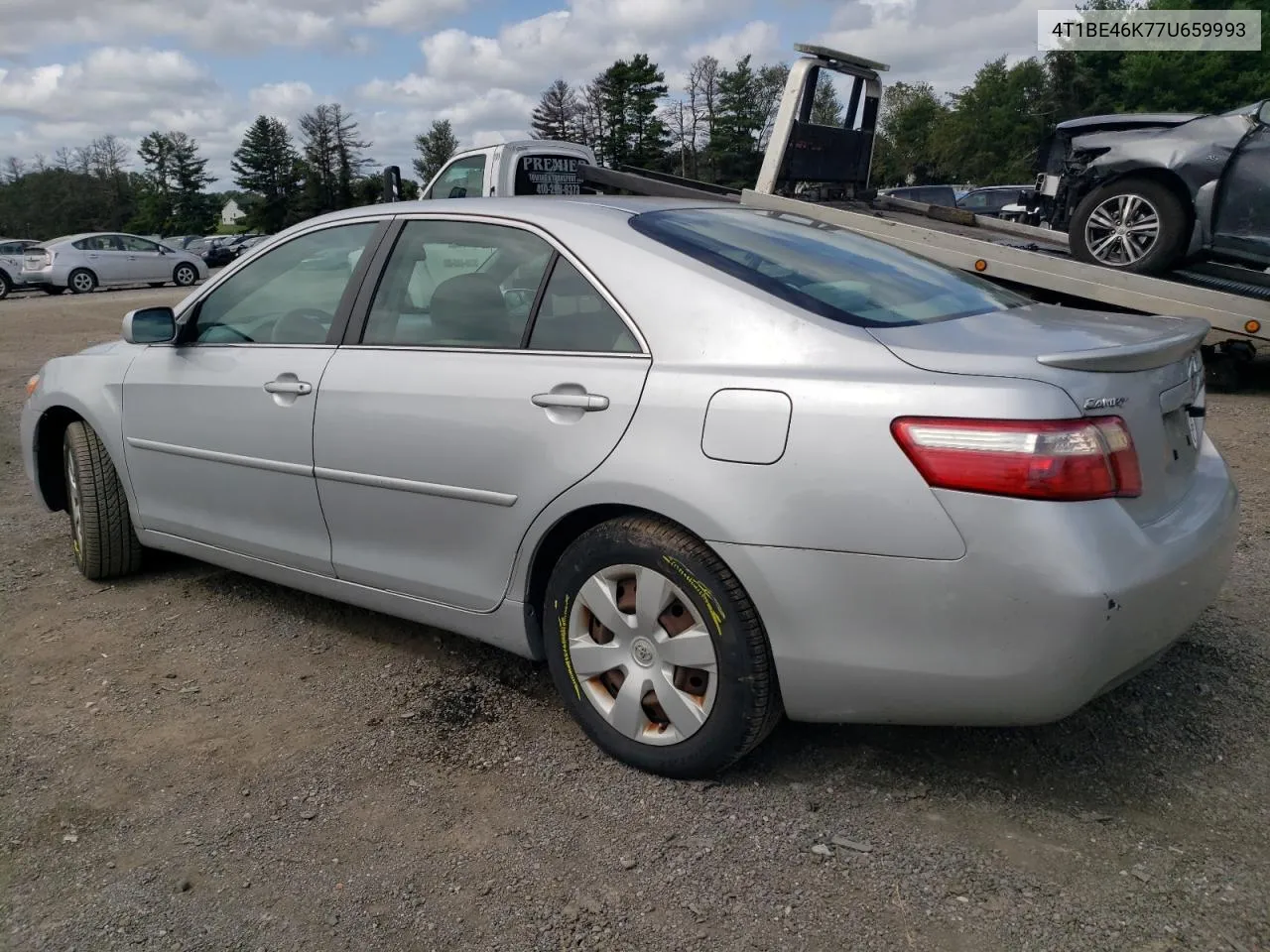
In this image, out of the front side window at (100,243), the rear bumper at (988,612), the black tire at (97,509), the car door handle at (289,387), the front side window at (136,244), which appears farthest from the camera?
the front side window at (136,244)

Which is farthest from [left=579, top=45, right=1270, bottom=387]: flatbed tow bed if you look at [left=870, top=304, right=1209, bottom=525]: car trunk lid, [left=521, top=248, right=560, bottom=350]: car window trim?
[left=521, top=248, right=560, bottom=350]: car window trim

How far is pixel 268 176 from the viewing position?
82875mm

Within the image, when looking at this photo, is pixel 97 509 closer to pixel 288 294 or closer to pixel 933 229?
pixel 288 294

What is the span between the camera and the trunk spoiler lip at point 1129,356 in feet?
7.48

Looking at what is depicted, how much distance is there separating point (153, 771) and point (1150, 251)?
26.4ft

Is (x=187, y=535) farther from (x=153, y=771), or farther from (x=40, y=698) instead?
(x=153, y=771)

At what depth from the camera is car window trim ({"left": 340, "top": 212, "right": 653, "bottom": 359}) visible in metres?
2.75

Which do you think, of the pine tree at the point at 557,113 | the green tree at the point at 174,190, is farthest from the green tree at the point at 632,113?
the green tree at the point at 174,190

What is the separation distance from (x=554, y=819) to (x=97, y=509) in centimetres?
268

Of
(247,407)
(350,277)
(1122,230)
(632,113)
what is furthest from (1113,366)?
(632,113)

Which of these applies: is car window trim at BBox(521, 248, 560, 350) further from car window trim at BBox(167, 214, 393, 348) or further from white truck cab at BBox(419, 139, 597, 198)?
white truck cab at BBox(419, 139, 597, 198)

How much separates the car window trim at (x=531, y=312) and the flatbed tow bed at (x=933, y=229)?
3.99 meters

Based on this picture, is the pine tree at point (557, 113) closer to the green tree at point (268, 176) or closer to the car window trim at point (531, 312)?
the green tree at point (268, 176)

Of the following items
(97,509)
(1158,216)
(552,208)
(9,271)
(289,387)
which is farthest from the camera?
(9,271)
